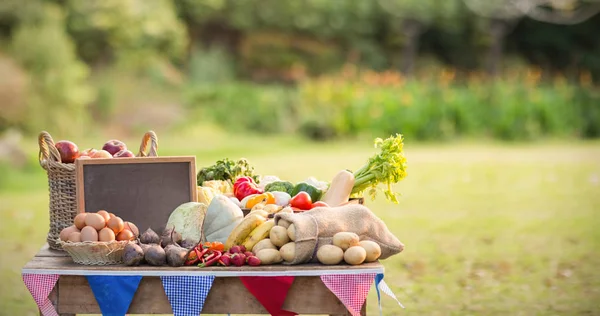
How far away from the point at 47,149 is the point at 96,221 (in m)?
0.68

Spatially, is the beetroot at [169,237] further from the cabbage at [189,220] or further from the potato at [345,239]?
the potato at [345,239]

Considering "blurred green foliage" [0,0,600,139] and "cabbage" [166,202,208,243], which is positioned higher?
"blurred green foliage" [0,0,600,139]

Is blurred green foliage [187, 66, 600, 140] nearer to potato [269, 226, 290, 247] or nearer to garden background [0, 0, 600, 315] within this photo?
garden background [0, 0, 600, 315]

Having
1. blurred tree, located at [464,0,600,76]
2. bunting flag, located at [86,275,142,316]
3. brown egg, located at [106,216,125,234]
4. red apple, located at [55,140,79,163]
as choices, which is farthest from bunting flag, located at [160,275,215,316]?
blurred tree, located at [464,0,600,76]

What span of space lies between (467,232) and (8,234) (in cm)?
457

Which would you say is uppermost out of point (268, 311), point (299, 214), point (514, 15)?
point (514, 15)

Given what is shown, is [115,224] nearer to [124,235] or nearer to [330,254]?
[124,235]

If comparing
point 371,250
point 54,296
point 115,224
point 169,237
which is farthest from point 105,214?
point 371,250

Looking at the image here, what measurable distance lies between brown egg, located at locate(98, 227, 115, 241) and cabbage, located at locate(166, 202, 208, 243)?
272mm

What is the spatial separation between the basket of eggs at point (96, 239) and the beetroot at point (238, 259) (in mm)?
445

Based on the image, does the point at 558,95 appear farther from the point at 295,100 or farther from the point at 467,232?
the point at 467,232

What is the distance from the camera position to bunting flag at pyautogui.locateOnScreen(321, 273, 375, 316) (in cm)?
358

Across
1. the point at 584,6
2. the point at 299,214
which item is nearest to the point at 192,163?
the point at 299,214

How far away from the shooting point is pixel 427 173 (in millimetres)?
13062
